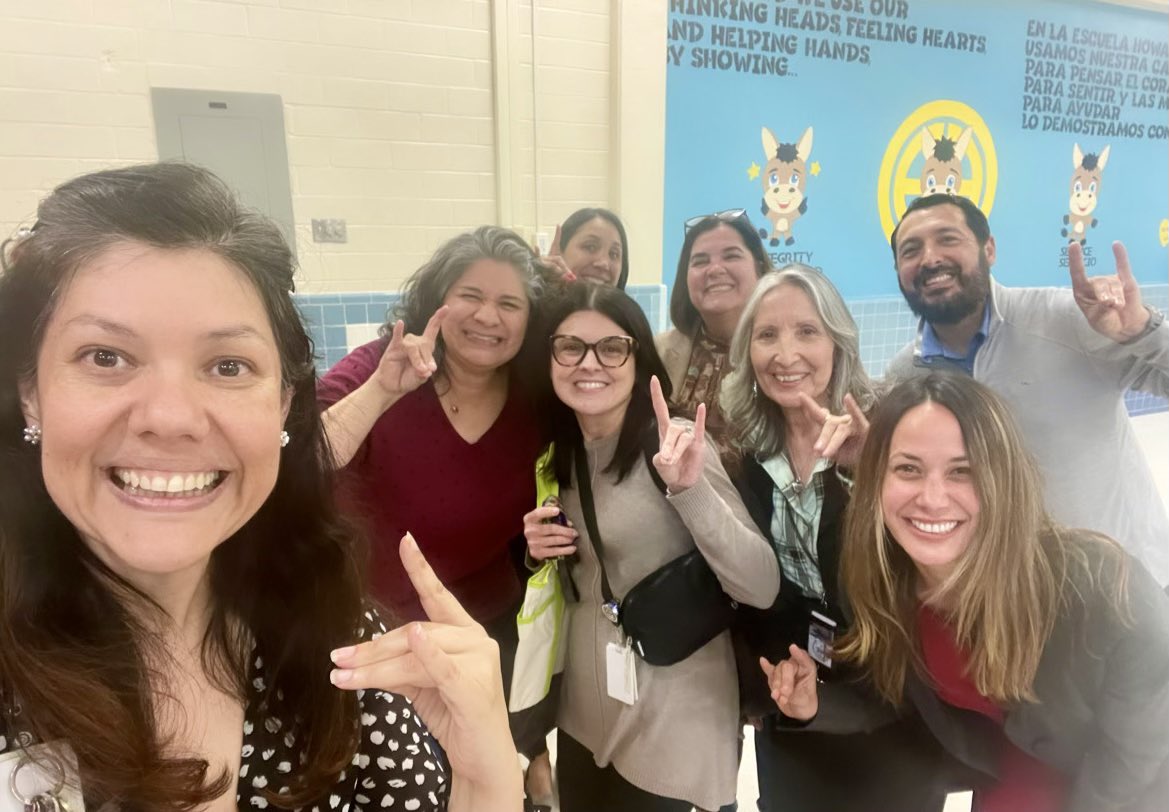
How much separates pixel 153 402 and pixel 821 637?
1193 millimetres

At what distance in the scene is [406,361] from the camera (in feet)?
4.90

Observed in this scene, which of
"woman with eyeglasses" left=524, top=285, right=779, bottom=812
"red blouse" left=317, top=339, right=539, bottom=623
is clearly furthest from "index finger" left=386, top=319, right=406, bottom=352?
"woman with eyeglasses" left=524, top=285, right=779, bottom=812

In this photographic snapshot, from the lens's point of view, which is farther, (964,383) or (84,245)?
(964,383)

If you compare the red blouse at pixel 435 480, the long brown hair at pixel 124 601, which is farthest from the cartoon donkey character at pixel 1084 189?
the long brown hair at pixel 124 601

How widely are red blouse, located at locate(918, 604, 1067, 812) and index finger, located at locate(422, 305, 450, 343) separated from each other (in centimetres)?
113

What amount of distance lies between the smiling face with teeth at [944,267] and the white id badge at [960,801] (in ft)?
2.95

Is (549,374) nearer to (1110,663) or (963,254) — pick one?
(963,254)

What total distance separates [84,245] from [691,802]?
1463 mm

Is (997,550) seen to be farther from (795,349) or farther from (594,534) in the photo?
(594,534)

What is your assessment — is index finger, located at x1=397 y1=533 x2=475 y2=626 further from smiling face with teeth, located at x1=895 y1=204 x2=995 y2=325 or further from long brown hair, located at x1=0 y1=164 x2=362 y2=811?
smiling face with teeth, located at x1=895 y1=204 x2=995 y2=325

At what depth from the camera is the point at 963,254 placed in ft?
3.91

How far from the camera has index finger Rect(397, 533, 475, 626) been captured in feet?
2.48

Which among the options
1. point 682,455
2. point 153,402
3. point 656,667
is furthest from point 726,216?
point 153,402

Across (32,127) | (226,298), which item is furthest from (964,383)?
(32,127)
